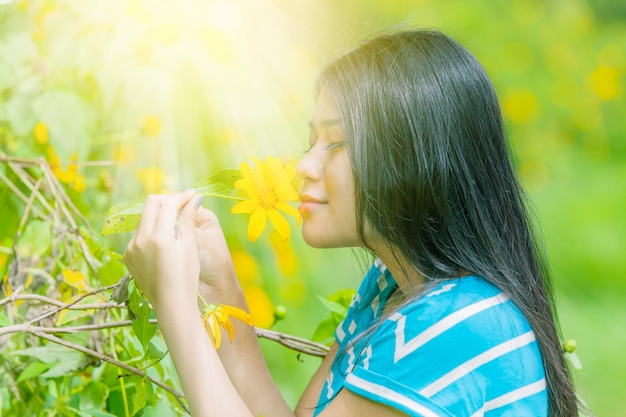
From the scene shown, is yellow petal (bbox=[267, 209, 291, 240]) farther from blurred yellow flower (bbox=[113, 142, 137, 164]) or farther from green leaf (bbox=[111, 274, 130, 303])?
blurred yellow flower (bbox=[113, 142, 137, 164])

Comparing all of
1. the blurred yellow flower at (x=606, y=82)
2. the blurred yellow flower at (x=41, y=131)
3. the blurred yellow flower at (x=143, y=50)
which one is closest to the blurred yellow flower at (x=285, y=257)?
the blurred yellow flower at (x=143, y=50)

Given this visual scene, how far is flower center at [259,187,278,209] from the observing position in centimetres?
79

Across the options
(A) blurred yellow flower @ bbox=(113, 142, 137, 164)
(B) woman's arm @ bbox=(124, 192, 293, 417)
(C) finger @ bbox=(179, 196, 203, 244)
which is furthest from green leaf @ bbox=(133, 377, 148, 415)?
(A) blurred yellow flower @ bbox=(113, 142, 137, 164)

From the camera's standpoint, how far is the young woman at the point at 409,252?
75 cm

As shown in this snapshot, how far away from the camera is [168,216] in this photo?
0.72 meters

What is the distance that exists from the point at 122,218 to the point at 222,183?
0.10 m


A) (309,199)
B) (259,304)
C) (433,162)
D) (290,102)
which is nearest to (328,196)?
(309,199)

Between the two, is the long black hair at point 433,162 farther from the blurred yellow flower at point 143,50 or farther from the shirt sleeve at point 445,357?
the blurred yellow flower at point 143,50

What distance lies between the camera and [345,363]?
919 mm

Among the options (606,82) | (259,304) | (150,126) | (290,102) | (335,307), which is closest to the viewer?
(335,307)

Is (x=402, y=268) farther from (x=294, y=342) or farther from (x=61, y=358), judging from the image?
(x=61, y=358)

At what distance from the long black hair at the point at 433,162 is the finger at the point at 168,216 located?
210 millimetres

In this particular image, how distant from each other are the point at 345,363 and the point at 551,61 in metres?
2.08

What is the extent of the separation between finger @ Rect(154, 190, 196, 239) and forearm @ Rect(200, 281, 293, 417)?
9.7 inches
